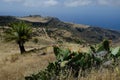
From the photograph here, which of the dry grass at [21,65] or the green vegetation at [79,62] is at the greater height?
the green vegetation at [79,62]

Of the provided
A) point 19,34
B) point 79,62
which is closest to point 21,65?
point 79,62

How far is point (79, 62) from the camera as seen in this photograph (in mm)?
8117

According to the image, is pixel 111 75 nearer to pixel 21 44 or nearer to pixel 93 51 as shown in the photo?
pixel 93 51

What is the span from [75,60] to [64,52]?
0.55m

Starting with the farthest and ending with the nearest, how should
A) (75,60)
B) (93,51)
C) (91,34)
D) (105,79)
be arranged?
(91,34) < (93,51) < (75,60) < (105,79)

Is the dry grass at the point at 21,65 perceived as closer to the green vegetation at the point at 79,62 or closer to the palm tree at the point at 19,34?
the green vegetation at the point at 79,62

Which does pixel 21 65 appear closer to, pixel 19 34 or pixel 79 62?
pixel 79 62

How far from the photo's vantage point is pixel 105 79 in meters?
5.99

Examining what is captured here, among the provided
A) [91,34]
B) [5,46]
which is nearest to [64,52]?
[5,46]

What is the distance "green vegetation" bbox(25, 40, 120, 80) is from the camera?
782 centimetres

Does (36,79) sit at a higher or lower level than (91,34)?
higher

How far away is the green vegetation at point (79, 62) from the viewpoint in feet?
25.6

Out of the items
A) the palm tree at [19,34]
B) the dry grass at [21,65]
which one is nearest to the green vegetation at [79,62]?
the dry grass at [21,65]

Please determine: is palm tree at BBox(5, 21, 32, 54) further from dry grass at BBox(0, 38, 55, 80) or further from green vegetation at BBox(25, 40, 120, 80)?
green vegetation at BBox(25, 40, 120, 80)
